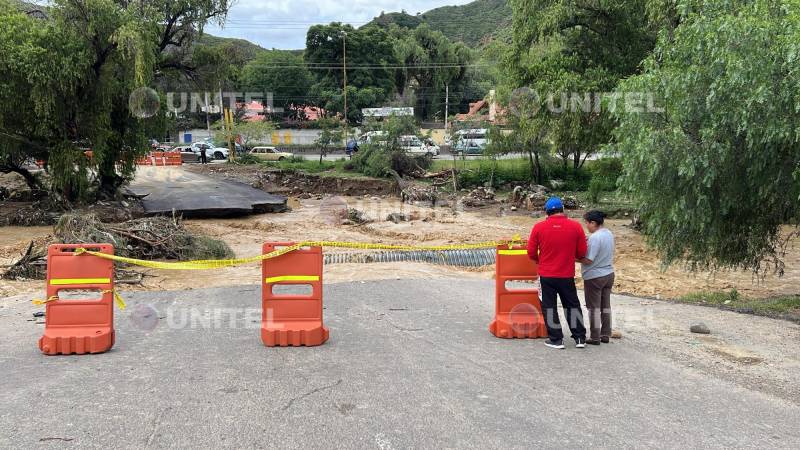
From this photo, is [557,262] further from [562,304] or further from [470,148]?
[470,148]

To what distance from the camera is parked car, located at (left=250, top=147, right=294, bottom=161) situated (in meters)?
54.7

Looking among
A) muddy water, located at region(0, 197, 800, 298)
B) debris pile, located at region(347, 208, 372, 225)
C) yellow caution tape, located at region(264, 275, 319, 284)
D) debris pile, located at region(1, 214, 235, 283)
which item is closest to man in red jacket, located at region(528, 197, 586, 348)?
yellow caution tape, located at region(264, 275, 319, 284)

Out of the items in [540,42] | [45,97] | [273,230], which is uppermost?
[540,42]

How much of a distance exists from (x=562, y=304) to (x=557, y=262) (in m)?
0.51

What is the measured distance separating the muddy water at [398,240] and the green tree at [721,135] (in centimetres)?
264

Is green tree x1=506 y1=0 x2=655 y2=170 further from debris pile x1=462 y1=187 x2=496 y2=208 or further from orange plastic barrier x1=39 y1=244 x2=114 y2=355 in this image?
orange plastic barrier x1=39 y1=244 x2=114 y2=355

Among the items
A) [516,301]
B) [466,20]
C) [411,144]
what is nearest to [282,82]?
[411,144]

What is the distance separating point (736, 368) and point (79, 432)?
237 inches

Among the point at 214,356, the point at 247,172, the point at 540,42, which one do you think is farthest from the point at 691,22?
the point at 247,172

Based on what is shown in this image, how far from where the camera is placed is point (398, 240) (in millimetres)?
20672

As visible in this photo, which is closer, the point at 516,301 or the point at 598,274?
the point at 598,274

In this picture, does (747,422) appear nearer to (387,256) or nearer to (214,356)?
(214,356)

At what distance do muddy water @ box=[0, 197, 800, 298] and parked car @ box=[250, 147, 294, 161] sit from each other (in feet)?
69.8

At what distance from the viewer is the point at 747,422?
4832 millimetres
